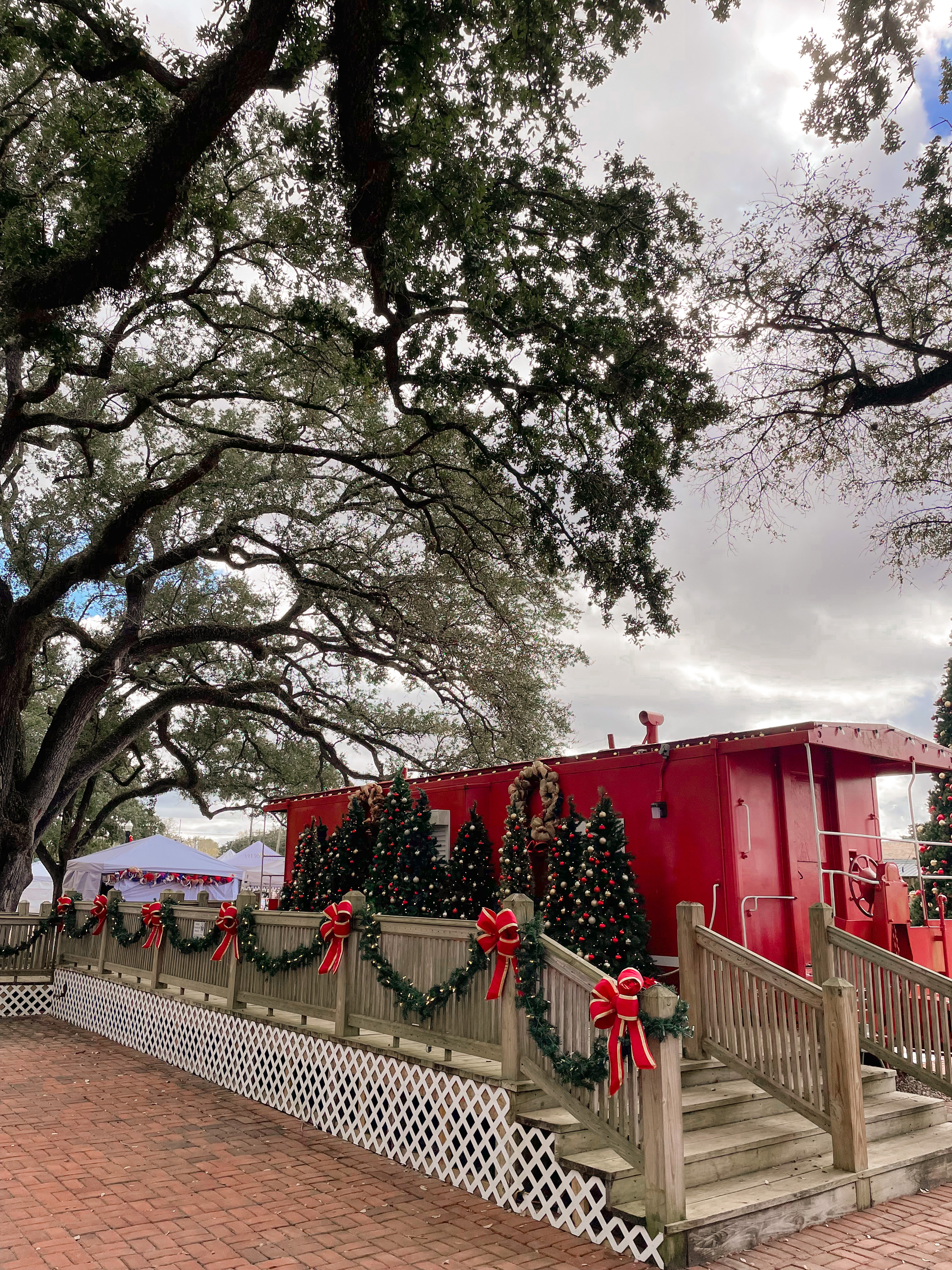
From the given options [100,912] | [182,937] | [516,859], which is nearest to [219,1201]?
[516,859]

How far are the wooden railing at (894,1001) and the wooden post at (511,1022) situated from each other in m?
2.88

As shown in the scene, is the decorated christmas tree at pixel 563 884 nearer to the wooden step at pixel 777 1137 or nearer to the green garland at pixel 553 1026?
the green garland at pixel 553 1026

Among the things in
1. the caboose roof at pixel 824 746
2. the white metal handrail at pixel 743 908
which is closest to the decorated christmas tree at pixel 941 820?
the caboose roof at pixel 824 746

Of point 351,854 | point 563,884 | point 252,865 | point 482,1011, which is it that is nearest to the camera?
point 482,1011

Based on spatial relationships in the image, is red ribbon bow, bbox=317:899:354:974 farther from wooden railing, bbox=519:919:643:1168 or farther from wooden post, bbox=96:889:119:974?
wooden post, bbox=96:889:119:974

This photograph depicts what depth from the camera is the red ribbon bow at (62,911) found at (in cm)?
1527

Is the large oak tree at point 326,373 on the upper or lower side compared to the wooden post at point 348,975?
upper

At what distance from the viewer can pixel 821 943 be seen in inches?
307

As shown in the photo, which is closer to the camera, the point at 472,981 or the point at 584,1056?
the point at 584,1056

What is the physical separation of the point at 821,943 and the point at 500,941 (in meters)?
3.10

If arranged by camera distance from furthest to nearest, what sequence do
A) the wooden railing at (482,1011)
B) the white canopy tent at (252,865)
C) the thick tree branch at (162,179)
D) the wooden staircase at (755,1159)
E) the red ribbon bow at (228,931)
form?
1. the white canopy tent at (252,865)
2. the red ribbon bow at (228,931)
3. the thick tree branch at (162,179)
4. the wooden staircase at (755,1159)
5. the wooden railing at (482,1011)

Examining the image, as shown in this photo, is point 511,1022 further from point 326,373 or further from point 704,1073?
point 326,373

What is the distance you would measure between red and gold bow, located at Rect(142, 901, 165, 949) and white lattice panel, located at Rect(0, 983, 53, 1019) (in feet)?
12.5

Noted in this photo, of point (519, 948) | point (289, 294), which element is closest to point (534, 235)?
point (289, 294)
